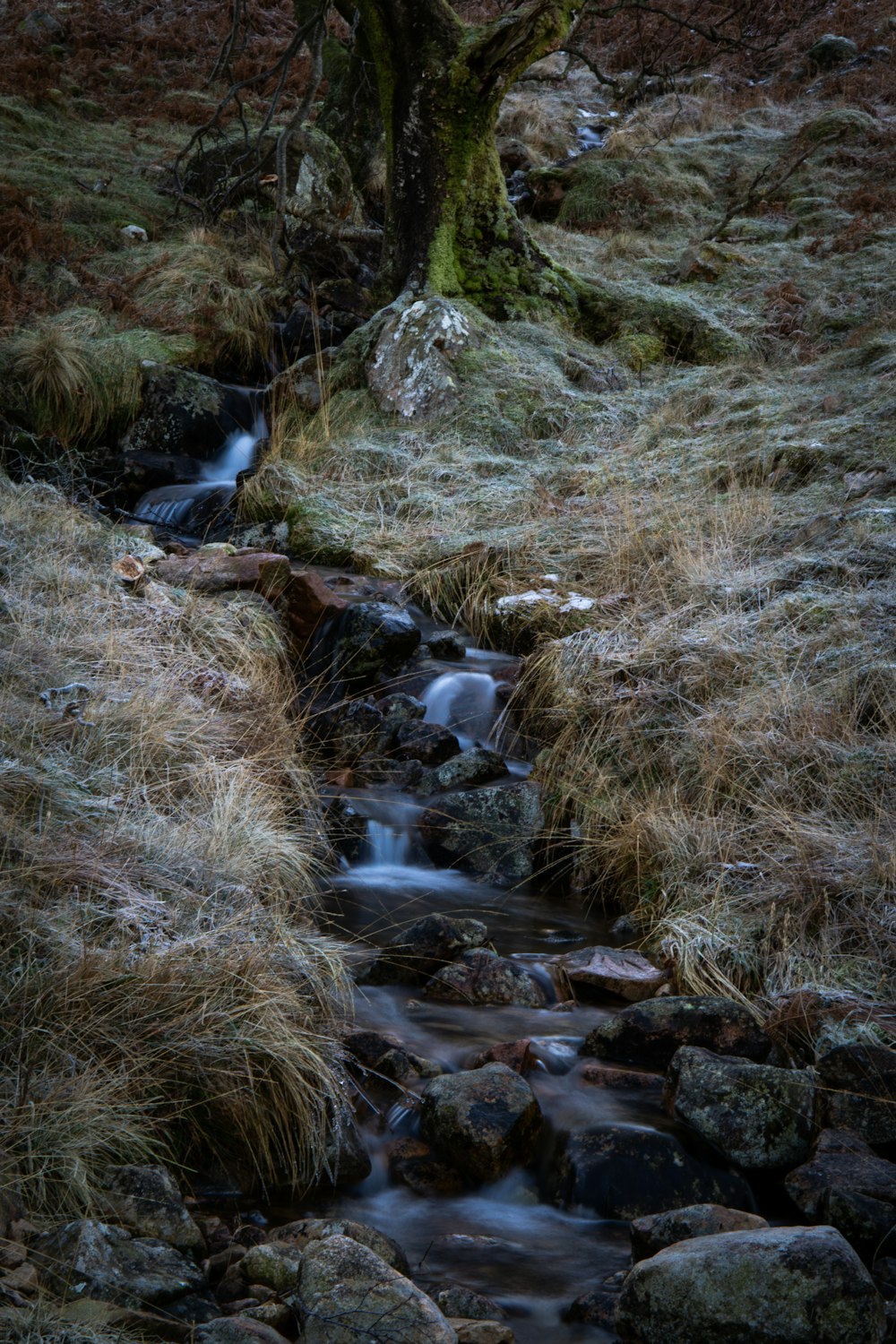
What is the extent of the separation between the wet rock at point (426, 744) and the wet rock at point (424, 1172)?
2.40 meters

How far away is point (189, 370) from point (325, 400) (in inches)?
47.0

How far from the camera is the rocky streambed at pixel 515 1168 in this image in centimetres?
200

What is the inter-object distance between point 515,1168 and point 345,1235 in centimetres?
62

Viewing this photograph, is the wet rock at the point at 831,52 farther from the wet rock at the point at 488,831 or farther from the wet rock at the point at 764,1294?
the wet rock at the point at 764,1294

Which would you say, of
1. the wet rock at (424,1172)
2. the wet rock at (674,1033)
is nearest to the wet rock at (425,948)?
the wet rock at (674,1033)

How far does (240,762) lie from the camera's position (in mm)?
4062

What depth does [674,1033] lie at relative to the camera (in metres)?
3.20

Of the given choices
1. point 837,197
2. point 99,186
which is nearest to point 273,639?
point 99,186

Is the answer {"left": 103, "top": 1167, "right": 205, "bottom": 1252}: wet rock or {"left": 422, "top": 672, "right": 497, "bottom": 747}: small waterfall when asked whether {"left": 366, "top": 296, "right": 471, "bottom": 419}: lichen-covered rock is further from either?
{"left": 103, "top": 1167, "right": 205, "bottom": 1252}: wet rock

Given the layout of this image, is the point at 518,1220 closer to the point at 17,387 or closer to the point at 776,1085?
the point at 776,1085

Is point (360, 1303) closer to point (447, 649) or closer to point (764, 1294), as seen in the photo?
point (764, 1294)

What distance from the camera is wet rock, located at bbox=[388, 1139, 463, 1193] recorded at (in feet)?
8.96

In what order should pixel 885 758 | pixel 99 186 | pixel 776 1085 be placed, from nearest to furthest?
pixel 776 1085, pixel 885 758, pixel 99 186

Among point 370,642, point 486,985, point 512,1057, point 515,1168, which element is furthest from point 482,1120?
point 370,642
